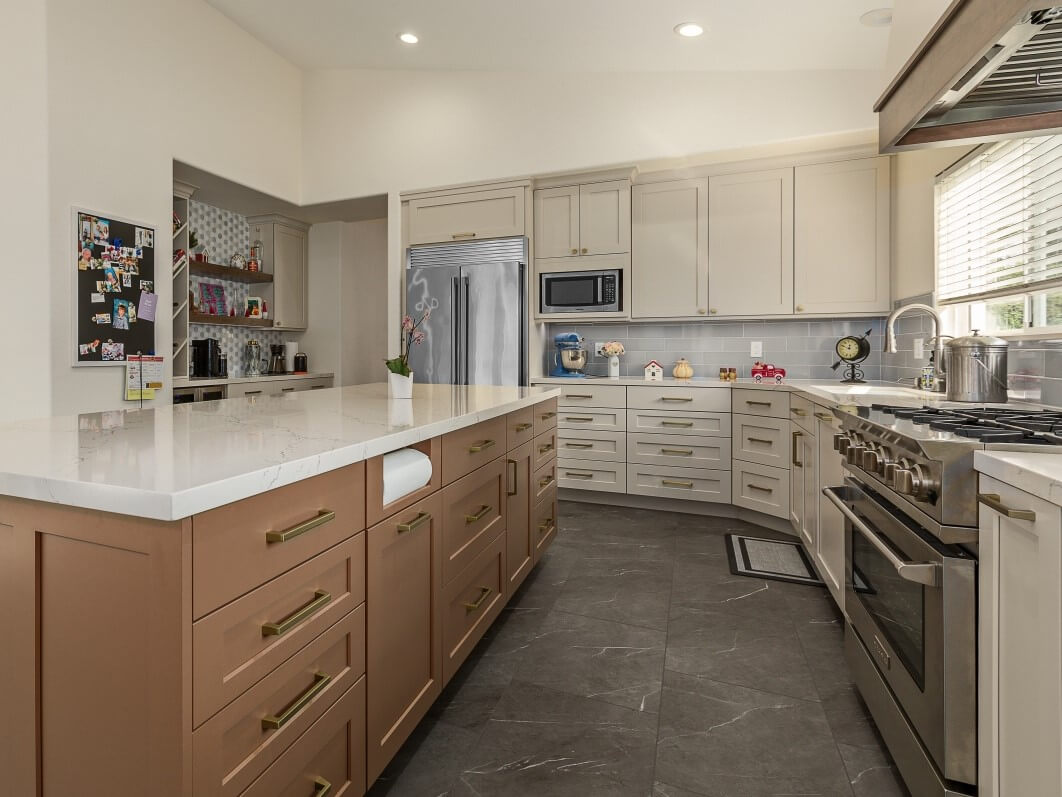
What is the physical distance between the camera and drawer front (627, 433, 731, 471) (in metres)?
3.82

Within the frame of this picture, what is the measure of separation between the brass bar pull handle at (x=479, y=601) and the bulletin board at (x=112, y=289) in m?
2.89

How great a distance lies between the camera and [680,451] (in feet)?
12.9

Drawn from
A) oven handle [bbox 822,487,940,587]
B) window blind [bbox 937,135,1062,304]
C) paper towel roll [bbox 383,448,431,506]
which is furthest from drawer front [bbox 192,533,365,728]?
window blind [bbox 937,135,1062,304]

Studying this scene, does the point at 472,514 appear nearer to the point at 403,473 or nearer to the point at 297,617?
the point at 403,473

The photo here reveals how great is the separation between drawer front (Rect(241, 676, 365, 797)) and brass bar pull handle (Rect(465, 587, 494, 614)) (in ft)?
2.06

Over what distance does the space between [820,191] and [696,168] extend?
2.79ft

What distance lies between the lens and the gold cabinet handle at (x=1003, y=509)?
3.16 ft

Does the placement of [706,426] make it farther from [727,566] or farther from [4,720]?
[4,720]

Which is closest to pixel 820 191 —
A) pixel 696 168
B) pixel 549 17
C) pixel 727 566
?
pixel 696 168

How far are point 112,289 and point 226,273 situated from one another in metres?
1.60

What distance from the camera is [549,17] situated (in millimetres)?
3453

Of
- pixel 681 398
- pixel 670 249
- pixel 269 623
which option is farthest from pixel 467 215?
pixel 269 623

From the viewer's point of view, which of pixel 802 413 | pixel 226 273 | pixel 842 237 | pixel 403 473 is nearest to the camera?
pixel 403 473

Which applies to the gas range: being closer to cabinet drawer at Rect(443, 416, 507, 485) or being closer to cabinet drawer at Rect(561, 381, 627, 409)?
cabinet drawer at Rect(443, 416, 507, 485)
